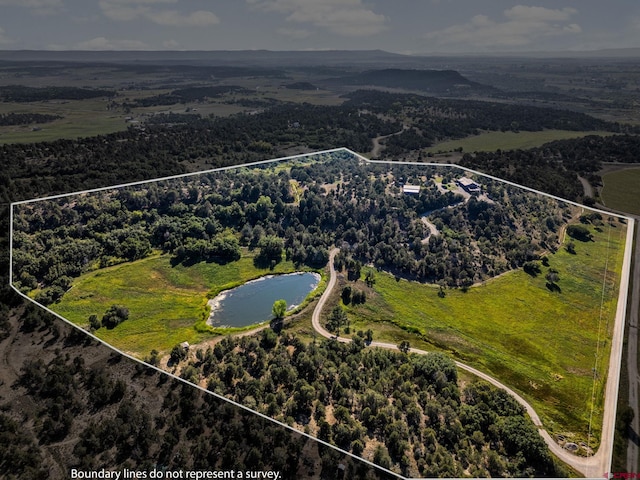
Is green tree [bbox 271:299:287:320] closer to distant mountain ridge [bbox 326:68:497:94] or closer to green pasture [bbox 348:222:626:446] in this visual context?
green pasture [bbox 348:222:626:446]

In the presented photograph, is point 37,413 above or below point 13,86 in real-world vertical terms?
below

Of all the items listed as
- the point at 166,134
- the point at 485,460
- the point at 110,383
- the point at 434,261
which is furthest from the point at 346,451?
the point at 166,134

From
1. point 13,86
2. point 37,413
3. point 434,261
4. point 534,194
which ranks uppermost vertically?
point 13,86

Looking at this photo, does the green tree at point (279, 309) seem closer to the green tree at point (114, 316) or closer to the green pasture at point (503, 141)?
the green tree at point (114, 316)

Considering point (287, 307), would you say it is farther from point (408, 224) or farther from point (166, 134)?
point (166, 134)

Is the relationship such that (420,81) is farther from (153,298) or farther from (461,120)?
(153,298)

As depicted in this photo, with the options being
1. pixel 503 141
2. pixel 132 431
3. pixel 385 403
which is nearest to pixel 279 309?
pixel 385 403

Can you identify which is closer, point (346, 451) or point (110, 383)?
point (346, 451)
